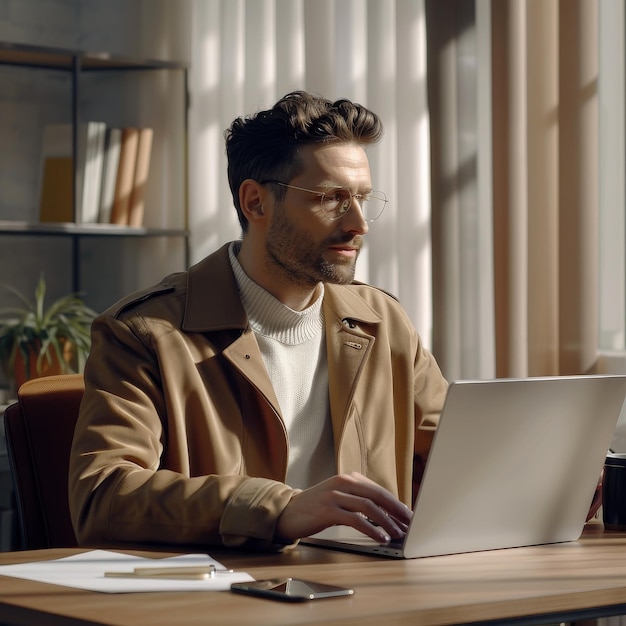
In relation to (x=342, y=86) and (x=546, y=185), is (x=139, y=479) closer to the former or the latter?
(x=546, y=185)

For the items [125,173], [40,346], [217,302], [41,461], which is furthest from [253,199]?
[125,173]

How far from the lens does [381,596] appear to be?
3.81 feet

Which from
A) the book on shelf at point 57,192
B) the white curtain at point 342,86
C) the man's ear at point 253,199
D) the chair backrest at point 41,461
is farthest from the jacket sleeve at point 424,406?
the book on shelf at point 57,192

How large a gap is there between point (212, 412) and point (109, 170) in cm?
225

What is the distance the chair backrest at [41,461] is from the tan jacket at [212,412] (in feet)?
0.50

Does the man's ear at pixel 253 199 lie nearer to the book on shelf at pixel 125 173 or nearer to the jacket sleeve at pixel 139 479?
the jacket sleeve at pixel 139 479

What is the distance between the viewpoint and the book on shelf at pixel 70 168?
386 cm

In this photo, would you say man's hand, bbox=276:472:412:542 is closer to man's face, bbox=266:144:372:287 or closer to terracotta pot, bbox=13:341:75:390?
man's face, bbox=266:144:372:287

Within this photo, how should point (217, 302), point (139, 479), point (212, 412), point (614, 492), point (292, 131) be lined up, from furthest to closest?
point (292, 131), point (217, 302), point (212, 412), point (614, 492), point (139, 479)

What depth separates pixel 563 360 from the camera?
2.78 m

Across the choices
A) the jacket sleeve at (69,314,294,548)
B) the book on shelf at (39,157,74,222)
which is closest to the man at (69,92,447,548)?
the jacket sleeve at (69,314,294,548)

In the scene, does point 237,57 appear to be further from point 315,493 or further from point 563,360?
point 315,493

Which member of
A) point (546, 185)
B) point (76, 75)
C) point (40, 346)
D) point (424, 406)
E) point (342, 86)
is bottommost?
point (424, 406)

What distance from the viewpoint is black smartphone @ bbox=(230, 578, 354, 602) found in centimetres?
114
